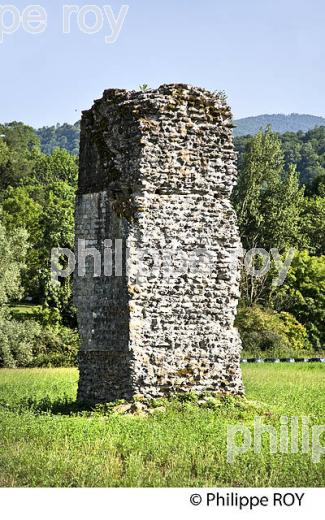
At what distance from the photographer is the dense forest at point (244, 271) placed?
37.2 metres

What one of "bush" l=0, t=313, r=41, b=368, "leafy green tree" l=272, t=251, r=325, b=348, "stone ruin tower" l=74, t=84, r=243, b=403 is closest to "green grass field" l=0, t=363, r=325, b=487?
"stone ruin tower" l=74, t=84, r=243, b=403

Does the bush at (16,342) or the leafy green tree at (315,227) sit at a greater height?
the leafy green tree at (315,227)

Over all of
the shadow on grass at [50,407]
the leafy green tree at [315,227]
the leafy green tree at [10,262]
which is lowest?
the shadow on grass at [50,407]

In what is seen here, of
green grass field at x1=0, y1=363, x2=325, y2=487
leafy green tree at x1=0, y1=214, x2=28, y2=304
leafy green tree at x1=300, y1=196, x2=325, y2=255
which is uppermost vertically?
leafy green tree at x1=300, y1=196, x2=325, y2=255

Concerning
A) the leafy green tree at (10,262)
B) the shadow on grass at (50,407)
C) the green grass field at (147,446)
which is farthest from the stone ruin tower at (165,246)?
the leafy green tree at (10,262)

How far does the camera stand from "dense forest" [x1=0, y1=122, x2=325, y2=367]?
37219mm

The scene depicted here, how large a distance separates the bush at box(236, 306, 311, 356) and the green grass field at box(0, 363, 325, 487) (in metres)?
21.4

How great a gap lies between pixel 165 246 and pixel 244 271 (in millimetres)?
31540

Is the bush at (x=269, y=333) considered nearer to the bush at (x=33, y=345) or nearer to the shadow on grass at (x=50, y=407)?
the bush at (x=33, y=345)

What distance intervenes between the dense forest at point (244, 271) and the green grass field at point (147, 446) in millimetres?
17863

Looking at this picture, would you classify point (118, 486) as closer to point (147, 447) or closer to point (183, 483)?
point (183, 483)

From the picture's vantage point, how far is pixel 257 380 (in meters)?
24.4

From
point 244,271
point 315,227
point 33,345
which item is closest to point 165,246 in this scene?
point 33,345

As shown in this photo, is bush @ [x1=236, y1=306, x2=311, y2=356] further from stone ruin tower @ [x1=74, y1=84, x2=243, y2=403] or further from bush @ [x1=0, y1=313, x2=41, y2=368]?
stone ruin tower @ [x1=74, y1=84, x2=243, y2=403]
